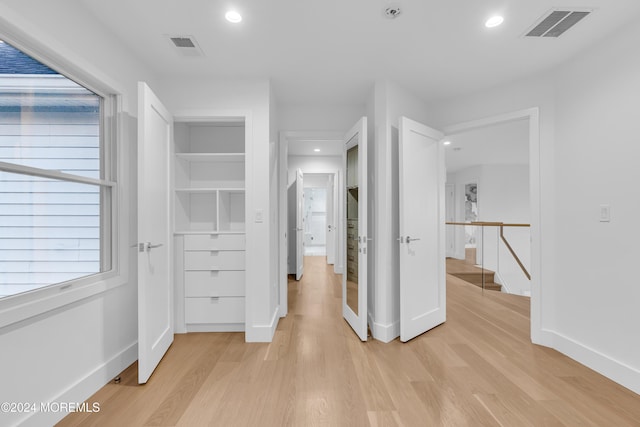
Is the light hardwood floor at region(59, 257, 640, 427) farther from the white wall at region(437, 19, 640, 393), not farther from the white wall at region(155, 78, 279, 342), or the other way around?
the white wall at region(155, 78, 279, 342)

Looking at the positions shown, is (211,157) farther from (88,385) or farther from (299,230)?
(299,230)

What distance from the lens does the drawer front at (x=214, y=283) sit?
2898 millimetres

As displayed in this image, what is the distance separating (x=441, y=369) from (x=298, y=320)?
5.26 feet

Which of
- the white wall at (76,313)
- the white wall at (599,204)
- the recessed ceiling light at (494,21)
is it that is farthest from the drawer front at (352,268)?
the recessed ceiling light at (494,21)

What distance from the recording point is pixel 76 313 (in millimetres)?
1813

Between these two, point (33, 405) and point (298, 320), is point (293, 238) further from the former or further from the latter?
point (33, 405)

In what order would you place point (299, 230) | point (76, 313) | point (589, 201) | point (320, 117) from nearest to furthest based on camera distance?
point (76, 313)
point (589, 201)
point (320, 117)
point (299, 230)

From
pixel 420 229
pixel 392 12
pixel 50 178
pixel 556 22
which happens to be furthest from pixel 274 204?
pixel 556 22

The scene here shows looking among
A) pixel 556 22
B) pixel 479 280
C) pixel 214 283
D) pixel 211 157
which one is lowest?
pixel 479 280

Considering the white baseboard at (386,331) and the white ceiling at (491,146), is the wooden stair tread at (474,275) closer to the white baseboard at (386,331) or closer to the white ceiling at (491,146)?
the white ceiling at (491,146)

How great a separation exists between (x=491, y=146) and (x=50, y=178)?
6.60 m

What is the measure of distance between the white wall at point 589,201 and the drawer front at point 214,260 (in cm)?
288

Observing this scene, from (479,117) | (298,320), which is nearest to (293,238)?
(298,320)

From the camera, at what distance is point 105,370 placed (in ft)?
6.63
